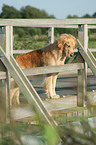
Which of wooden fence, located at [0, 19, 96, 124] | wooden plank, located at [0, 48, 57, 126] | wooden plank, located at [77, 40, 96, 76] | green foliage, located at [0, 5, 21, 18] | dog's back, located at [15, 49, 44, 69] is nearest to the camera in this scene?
wooden plank, located at [0, 48, 57, 126]

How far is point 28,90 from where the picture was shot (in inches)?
126

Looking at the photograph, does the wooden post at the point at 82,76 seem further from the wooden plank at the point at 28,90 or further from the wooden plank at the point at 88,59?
the wooden plank at the point at 28,90

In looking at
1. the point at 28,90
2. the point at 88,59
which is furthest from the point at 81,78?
the point at 28,90

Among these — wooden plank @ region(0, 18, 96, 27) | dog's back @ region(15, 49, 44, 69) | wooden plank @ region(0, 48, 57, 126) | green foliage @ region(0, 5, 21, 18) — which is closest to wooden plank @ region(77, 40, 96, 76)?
wooden plank @ region(0, 18, 96, 27)

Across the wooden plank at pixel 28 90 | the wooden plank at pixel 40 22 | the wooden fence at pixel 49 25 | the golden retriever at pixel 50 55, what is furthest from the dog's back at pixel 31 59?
the wooden plank at pixel 28 90

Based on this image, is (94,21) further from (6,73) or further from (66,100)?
(6,73)

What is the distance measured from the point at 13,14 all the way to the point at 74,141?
58545mm

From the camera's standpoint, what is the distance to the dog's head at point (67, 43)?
15.7ft

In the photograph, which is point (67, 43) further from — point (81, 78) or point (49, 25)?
point (49, 25)

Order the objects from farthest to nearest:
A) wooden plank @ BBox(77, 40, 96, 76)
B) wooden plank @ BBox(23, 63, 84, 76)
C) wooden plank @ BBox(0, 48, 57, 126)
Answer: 1. wooden plank @ BBox(77, 40, 96, 76)
2. wooden plank @ BBox(23, 63, 84, 76)
3. wooden plank @ BBox(0, 48, 57, 126)

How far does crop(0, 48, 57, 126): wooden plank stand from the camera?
3064mm

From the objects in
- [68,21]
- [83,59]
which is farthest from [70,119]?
[83,59]

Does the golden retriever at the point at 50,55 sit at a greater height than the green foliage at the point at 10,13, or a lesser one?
greater

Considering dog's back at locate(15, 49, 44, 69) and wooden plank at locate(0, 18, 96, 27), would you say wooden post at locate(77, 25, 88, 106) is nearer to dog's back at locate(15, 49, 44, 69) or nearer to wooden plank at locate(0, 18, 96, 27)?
wooden plank at locate(0, 18, 96, 27)
